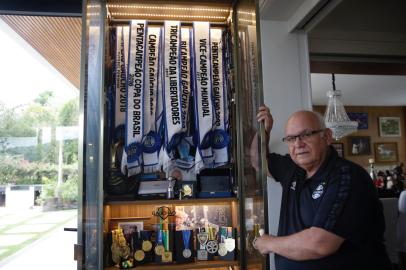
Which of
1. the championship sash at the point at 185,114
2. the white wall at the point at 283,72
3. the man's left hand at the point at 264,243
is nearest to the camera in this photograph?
the man's left hand at the point at 264,243

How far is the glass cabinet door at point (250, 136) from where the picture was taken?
63.4 inches

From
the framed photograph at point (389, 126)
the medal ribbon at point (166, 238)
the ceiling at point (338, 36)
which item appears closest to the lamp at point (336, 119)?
the ceiling at point (338, 36)

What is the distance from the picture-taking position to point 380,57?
2.88 m

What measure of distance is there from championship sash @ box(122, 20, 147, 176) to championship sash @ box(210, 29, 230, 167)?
0.49m

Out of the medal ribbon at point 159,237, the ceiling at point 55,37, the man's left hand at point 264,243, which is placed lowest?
the medal ribbon at point 159,237

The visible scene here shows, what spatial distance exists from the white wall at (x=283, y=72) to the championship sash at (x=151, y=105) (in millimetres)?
769

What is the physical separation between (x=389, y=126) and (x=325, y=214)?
775 cm

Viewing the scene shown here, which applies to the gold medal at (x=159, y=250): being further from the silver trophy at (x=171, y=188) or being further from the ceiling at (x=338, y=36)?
the ceiling at (x=338, y=36)

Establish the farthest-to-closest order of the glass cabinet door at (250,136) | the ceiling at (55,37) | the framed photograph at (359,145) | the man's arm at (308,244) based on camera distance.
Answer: the framed photograph at (359,145) → the ceiling at (55,37) → the glass cabinet door at (250,136) → the man's arm at (308,244)

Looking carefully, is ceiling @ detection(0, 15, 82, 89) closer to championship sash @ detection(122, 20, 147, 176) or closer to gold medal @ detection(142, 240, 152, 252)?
championship sash @ detection(122, 20, 147, 176)

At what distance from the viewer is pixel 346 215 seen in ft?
4.21

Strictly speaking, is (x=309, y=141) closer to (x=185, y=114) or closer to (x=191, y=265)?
(x=185, y=114)

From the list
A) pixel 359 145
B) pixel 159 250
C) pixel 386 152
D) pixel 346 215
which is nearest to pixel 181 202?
pixel 159 250

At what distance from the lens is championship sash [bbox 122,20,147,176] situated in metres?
2.08
